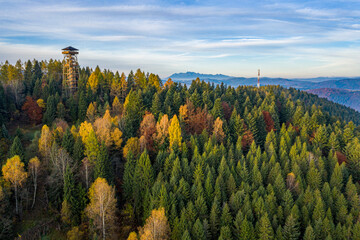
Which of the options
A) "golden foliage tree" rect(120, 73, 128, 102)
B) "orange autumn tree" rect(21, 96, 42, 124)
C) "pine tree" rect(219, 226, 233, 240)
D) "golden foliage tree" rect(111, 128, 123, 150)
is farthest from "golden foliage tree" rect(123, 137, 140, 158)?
"golden foliage tree" rect(120, 73, 128, 102)

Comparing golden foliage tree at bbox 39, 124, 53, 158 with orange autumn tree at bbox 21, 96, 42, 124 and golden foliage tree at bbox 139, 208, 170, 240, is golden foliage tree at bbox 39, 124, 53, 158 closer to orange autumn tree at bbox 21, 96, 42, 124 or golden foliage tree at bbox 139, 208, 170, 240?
golden foliage tree at bbox 139, 208, 170, 240

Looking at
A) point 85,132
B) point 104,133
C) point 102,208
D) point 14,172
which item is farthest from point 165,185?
point 14,172

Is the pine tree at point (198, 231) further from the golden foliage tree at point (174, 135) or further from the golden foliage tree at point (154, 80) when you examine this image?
the golden foliage tree at point (154, 80)

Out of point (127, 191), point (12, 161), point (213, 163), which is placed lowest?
point (127, 191)

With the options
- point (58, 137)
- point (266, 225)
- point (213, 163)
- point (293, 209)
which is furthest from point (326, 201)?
point (58, 137)

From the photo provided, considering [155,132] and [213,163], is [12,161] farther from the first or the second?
A: [213,163]

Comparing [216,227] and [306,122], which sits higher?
[306,122]

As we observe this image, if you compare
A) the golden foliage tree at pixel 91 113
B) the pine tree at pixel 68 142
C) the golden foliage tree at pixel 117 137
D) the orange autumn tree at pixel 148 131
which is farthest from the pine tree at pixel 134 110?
the pine tree at pixel 68 142

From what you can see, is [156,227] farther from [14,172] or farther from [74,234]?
[14,172]
